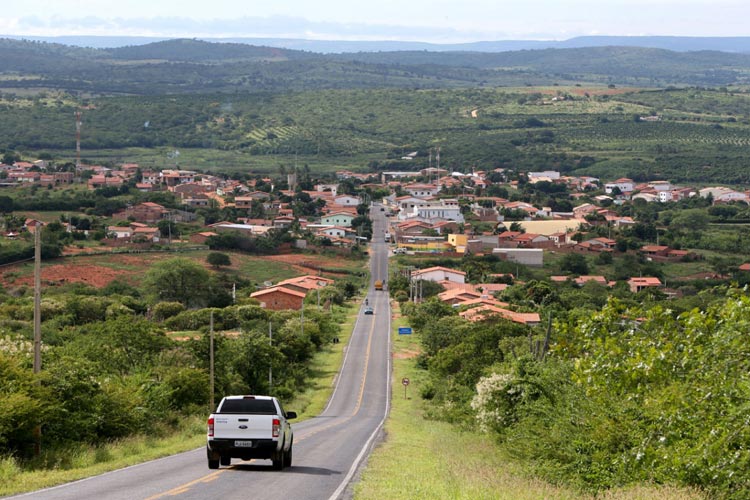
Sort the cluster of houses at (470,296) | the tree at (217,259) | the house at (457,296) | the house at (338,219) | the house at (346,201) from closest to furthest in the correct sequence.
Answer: the cluster of houses at (470,296)
the house at (457,296)
the tree at (217,259)
the house at (338,219)
the house at (346,201)

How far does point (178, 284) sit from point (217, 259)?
14266 millimetres

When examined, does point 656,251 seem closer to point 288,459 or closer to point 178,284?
point 178,284

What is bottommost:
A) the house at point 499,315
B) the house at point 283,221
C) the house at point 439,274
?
the house at point 283,221

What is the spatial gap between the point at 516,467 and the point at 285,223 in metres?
107

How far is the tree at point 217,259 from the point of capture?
97375 millimetres

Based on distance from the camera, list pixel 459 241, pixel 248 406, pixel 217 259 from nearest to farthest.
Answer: pixel 248 406 → pixel 217 259 → pixel 459 241

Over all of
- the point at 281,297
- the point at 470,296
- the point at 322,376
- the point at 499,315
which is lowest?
the point at 470,296

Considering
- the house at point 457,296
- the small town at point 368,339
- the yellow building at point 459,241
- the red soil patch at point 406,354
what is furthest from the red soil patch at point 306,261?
the red soil patch at point 406,354

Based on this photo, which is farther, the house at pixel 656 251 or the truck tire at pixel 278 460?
the house at pixel 656 251

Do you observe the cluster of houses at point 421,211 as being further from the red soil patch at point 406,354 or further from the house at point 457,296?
the red soil patch at point 406,354

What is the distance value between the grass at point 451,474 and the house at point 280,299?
4659cm

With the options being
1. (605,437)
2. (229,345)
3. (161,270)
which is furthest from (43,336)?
(605,437)

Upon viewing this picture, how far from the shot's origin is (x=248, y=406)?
19719 millimetres

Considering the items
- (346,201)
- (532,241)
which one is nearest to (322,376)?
(532,241)
